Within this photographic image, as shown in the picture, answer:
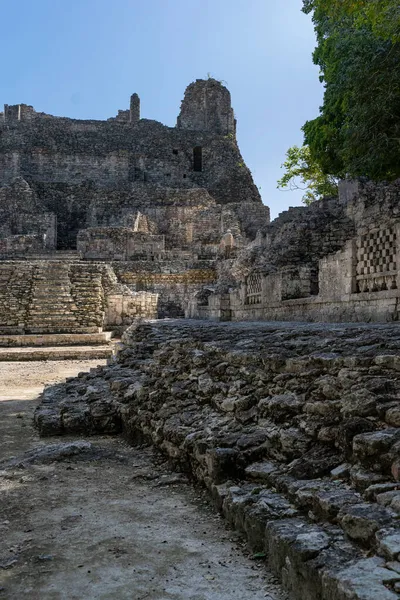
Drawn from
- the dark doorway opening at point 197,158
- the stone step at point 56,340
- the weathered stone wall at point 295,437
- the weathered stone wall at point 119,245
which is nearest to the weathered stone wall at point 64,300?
the stone step at point 56,340

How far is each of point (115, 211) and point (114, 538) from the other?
3431 centimetres

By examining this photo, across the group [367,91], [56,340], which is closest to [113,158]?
[56,340]

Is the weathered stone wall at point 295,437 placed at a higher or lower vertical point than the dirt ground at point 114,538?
higher

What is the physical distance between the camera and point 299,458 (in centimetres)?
325

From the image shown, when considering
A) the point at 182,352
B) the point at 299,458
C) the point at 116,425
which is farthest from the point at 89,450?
the point at 299,458

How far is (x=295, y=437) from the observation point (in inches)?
135

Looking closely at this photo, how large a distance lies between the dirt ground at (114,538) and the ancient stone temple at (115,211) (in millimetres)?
13531

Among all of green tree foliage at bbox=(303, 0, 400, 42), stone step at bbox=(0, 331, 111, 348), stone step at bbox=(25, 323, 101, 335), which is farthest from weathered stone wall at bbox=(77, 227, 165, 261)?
green tree foliage at bbox=(303, 0, 400, 42)

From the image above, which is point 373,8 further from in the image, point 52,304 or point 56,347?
point 52,304

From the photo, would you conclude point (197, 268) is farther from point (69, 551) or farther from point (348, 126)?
point (69, 551)

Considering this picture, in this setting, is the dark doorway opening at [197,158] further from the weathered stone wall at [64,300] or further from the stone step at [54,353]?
the stone step at [54,353]

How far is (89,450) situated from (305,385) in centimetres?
241

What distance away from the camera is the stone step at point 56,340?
55.1 ft

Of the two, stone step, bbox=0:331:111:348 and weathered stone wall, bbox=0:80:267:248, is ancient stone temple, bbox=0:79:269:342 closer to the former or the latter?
weathered stone wall, bbox=0:80:267:248
